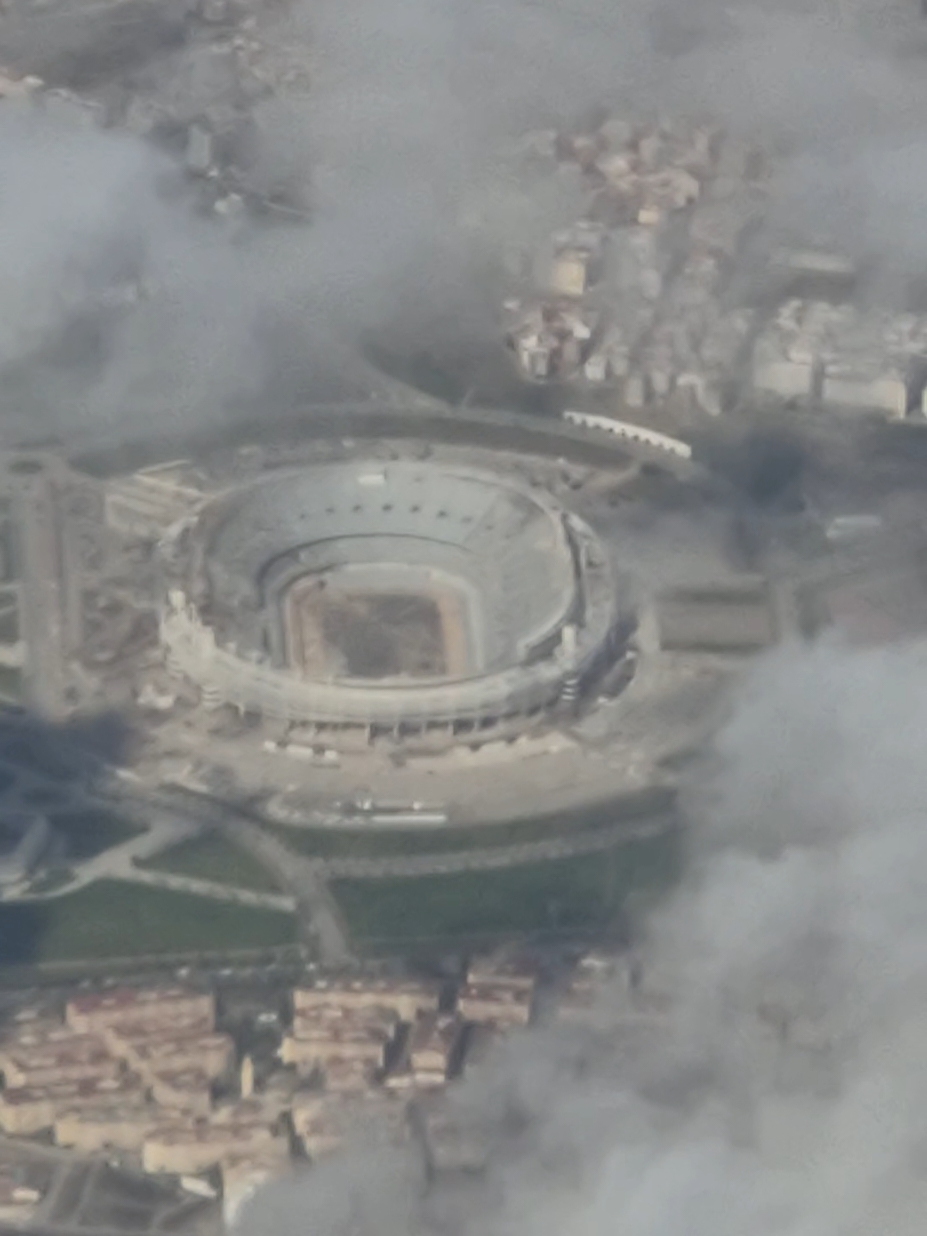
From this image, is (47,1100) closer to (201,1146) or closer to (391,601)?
(201,1146)

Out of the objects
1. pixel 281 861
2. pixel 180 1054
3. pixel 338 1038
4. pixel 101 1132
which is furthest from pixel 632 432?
pixel 101 1132

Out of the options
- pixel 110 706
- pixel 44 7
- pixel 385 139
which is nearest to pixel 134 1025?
pixel 110 706

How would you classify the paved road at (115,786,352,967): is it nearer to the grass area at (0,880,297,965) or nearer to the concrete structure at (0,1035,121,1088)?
the grass area at (0,880,297,965)

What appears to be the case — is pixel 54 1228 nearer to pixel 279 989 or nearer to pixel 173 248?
pixel 279 989

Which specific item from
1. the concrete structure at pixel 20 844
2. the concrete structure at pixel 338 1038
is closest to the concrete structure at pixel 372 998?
the concrete structure at pixel 338 1038

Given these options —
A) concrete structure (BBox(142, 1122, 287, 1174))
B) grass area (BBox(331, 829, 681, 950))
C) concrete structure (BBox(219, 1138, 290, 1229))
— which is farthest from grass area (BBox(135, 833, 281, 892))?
concrete structure (BBox(219, 1138, 290, 1229))
